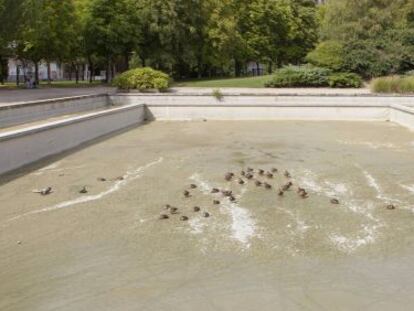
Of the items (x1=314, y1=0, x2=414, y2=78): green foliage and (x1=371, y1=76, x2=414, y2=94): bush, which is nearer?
(x1=371, y1=76, x2=414, y2=94): bush

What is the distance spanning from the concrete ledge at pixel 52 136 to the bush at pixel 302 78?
10291mm

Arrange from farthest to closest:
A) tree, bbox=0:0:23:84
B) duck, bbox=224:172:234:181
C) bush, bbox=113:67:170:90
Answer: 1. tree, bbox=0:0:23:84
2. bush, bbox=113:67:170:90
3. duck, bbox=224:172:234:181

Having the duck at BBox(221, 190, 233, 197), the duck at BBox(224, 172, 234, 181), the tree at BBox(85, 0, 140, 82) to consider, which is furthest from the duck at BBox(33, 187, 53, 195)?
the tree at BBox(85, 0, 140, 82)

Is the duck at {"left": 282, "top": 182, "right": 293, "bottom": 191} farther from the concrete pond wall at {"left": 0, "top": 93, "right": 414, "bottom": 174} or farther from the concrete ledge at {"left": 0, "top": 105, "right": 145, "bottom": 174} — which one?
the concrete pond wall at {"left": 0, "top": 93, "right": 414, "bottom": 174}

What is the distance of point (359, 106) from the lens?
18344 millimetres

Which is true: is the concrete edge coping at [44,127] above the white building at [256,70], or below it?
below

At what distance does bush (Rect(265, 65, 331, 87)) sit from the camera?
24.5 meters

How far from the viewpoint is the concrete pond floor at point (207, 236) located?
446 centimetres

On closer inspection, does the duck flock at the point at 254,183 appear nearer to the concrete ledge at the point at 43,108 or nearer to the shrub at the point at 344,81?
the concrete ledge at the point at 43,108

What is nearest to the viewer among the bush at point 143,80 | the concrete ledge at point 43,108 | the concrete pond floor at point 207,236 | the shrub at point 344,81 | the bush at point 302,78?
the concrete pond floor at point 207,236

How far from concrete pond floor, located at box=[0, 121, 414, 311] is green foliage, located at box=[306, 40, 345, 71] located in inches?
619

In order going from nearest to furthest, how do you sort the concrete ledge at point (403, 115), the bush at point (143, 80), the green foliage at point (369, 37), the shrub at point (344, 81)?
1. the concrete ledge at point (403, 115)
2. the bush at point (143, 80)
3. the shrub at point (344, 81)
4. the green foliage at point (369, 37)

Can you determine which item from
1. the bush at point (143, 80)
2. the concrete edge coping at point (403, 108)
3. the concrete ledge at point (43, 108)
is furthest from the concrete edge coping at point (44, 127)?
the concrete edge coping at point (403, 108)

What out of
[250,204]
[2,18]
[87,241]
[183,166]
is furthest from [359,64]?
[87,241]
